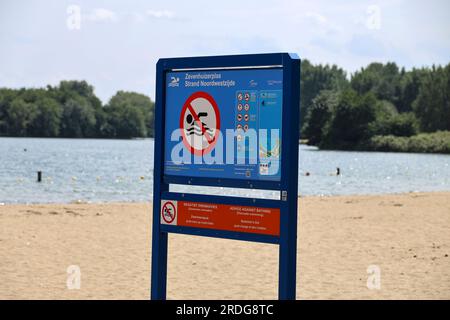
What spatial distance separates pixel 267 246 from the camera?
14203 millimetres

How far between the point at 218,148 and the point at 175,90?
902 millimetres

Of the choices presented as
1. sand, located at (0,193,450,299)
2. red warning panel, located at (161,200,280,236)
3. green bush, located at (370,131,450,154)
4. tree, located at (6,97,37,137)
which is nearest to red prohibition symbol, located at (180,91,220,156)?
red warning panel, located at (161,200,280,236)

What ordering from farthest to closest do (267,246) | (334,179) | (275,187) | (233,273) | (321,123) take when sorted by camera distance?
(321,123) → (334,179) → (267,246) → (233,273) → (275,187)

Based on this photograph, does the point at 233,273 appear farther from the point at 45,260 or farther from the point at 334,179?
the point at 334,179

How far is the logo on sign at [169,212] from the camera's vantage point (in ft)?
27.1

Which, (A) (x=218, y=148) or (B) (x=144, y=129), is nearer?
(A) (x=218, y=148)

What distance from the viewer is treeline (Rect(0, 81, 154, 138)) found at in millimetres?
139500

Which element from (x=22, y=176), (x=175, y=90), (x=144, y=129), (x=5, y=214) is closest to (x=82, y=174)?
(x=22, y=176)

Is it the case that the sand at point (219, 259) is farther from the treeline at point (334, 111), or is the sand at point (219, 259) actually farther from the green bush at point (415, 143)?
the treeline at point (334, 111)

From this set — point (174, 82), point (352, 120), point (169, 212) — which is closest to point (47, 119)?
point (352, 120)

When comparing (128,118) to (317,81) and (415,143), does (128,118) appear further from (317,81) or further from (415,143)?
(415,143)

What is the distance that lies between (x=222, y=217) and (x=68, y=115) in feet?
468

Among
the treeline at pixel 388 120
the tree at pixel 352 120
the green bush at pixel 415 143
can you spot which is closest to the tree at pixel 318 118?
the treeline at pixel 388 120

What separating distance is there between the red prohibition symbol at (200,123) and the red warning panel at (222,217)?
59 centimetres
